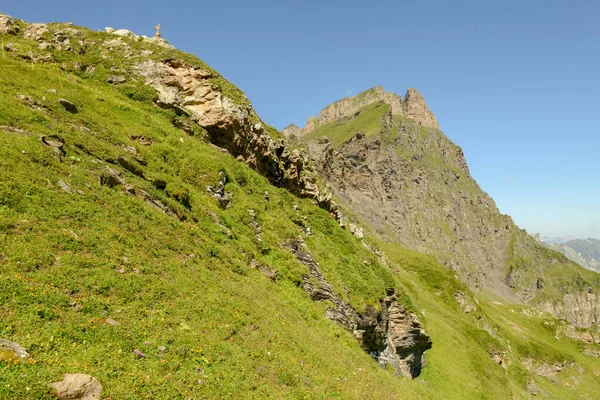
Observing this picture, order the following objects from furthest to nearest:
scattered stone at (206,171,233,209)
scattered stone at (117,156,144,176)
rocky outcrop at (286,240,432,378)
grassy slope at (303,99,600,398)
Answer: grassy slope at (303,99,600,398) → scattered stone at (206,171,233,209) → rocky outcrop at (286,240,432,378) → scattered stone at (117,156,144,176)

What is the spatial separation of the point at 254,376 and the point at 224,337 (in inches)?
73.9

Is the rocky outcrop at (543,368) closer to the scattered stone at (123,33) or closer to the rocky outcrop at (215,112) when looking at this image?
the rocky outcrop at (215,112)

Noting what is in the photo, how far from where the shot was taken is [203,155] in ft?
82.6

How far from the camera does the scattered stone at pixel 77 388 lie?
25.3 ft

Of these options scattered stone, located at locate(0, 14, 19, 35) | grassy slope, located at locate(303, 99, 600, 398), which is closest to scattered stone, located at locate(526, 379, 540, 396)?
grassy slope, located at locate(303, 99, 600, 398)

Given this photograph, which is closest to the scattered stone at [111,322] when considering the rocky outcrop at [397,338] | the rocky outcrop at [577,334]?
the rocky outcrop at [397,338]

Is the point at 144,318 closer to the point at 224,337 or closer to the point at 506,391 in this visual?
the point at 224,337

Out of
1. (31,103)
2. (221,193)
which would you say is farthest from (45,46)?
(221,193)

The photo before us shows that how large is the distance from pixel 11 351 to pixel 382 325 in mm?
25535

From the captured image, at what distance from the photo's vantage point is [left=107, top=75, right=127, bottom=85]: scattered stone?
3040 cm

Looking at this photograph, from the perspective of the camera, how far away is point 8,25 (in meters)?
31.3

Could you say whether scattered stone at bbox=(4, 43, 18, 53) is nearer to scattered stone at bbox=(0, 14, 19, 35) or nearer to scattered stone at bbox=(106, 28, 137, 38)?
scattered stone at bbox=(0, 14, 19, 35)

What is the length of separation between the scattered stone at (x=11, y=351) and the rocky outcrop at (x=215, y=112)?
23996 millimetres

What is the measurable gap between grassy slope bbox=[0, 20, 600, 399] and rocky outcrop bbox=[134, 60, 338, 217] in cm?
309
